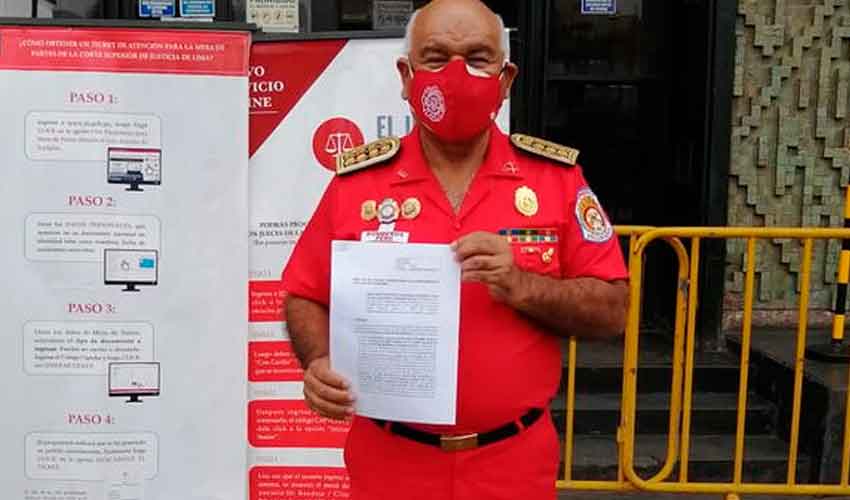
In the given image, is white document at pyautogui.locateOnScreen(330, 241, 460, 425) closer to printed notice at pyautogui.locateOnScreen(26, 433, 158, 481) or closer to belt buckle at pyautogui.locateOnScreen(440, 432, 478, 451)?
belt buckle at pyautogui.locateOnScreen(440, 432, 478, 451)

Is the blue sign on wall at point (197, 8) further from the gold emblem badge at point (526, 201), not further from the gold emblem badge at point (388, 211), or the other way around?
the gold emblem badge at point (526, 201)

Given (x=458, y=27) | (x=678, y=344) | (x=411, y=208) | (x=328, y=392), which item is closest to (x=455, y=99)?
(x=458, y=27)

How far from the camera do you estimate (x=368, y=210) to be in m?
2.03

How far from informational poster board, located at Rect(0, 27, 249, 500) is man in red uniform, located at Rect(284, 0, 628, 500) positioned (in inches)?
43.9

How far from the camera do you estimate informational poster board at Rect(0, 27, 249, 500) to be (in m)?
3.02

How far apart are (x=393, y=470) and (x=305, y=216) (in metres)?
1.32

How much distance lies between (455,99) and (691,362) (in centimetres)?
293

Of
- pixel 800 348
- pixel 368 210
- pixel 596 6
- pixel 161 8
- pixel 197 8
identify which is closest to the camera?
pixel 368 210

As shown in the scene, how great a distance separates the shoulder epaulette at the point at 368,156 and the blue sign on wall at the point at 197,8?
287 centimetres

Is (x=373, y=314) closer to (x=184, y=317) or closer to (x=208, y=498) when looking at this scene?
(x=184, y=317)

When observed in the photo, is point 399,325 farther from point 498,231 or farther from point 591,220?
point 591,220

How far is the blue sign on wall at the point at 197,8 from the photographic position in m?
4.70

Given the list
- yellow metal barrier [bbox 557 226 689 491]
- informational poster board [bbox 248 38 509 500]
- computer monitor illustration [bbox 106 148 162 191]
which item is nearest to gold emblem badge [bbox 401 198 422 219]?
informational poster board [bbox 248 38 509 500]

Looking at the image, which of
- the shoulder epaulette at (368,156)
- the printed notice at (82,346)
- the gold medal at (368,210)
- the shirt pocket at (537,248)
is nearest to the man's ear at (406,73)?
the shoulder epaulette at (368,156)
